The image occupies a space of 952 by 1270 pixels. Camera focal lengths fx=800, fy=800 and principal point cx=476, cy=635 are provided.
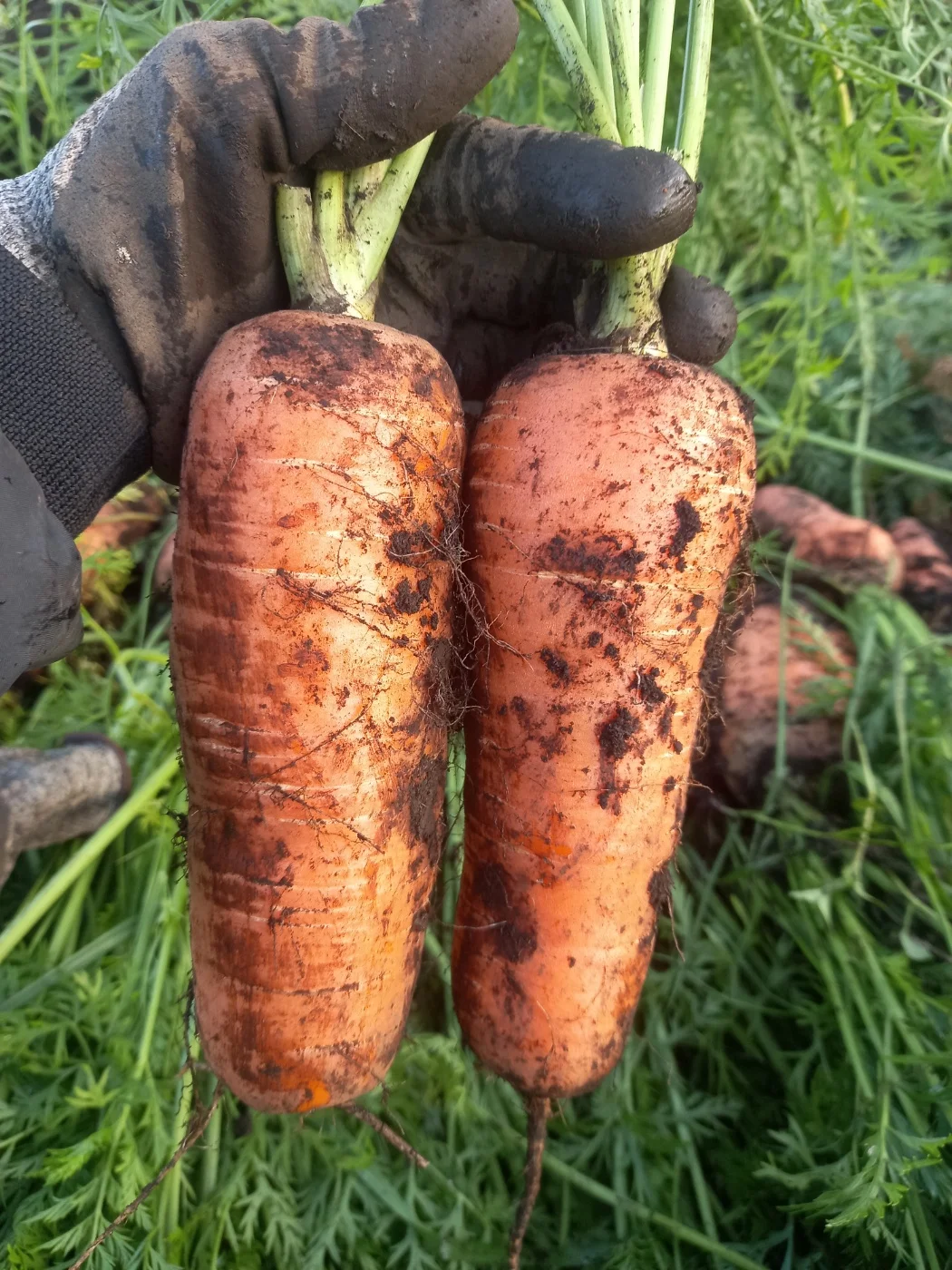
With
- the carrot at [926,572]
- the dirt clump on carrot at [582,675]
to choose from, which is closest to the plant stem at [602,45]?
the dirt clump on carrot at [582,675]

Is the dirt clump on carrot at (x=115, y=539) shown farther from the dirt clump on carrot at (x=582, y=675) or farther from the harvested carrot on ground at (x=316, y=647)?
the dirt clump on carrot at (x=582, y=675)

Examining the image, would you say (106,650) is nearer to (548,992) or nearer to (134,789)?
(134,789)

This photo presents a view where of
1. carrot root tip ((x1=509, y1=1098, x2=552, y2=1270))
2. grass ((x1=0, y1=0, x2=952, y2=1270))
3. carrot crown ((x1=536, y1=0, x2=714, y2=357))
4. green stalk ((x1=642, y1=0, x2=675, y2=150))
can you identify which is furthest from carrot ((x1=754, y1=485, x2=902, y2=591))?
carrot root tip ((x1=509, y1=1098, x2=552, y2=1270))

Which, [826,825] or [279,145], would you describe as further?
[826,825]

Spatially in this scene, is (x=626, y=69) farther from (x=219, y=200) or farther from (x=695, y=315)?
(x=219, y=200)

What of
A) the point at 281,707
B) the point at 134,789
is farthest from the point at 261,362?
the point at 134,789
